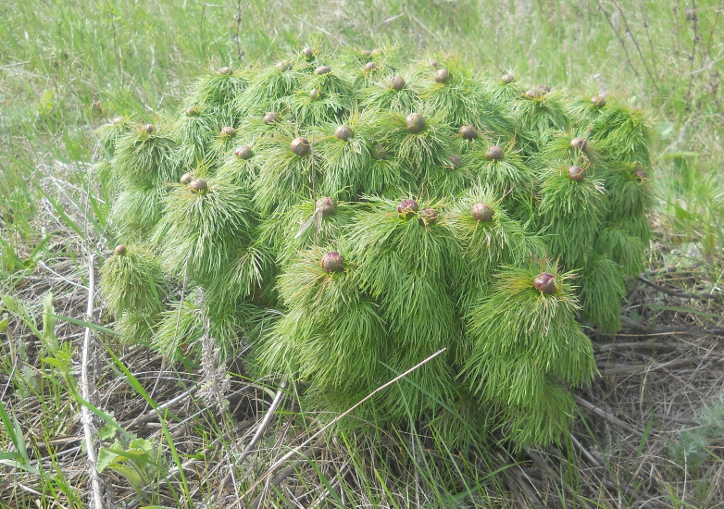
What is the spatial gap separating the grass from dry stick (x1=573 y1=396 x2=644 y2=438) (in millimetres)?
44

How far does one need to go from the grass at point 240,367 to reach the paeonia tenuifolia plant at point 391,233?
7.2 inches

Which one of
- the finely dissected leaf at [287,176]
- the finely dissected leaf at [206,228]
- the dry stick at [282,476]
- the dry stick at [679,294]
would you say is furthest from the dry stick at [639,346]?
the finely dissected leaf at [206,228]

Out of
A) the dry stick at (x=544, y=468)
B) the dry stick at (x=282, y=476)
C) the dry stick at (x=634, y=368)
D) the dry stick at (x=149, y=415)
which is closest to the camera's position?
the dry stick at (x=282, y=476)

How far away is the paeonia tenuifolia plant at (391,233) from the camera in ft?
4.42

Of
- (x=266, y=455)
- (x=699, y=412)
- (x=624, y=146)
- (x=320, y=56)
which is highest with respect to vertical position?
(x=320, y=56)

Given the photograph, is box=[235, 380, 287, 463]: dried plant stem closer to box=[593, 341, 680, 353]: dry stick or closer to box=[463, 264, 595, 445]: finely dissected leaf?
box=[463, 264, 595, 445]: finely dissected leaf

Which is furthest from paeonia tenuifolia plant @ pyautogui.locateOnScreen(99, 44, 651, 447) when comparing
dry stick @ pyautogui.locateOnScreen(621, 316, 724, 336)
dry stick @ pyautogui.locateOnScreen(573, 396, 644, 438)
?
dry stick @ pyautogui.locateOnScreen(621, 316, 724, 336)

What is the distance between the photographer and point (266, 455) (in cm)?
158

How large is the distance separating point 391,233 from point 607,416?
108 centimetres

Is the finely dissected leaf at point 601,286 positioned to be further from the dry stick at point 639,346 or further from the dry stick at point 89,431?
the dry stick at point 89,431

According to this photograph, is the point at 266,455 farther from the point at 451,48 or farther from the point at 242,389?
the point at 451,48

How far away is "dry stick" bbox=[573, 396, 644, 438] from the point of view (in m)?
1.80

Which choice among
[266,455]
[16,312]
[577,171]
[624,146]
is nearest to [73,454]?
[16,312]

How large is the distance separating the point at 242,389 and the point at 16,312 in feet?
2.68
